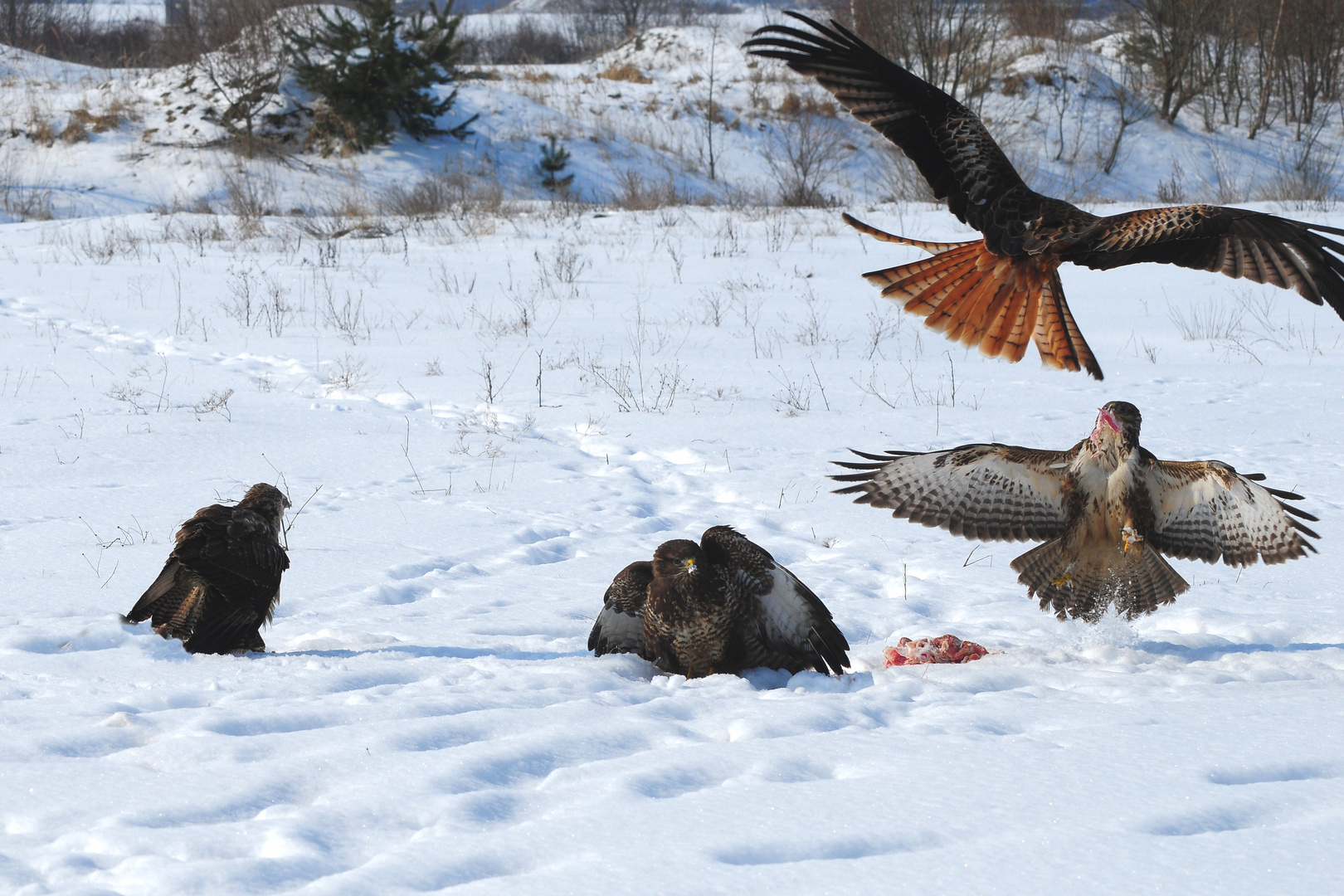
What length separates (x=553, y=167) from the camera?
25766mm

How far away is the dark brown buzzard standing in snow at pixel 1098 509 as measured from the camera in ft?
11.2

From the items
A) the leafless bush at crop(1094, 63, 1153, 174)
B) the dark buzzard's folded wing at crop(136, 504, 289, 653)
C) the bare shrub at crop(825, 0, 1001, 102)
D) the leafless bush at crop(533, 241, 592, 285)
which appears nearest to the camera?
the dark buzzard's folded wing at crop(136, 504, 289, 653)

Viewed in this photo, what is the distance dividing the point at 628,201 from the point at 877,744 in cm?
1787

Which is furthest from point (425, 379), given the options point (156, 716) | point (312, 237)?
point (312, 237)

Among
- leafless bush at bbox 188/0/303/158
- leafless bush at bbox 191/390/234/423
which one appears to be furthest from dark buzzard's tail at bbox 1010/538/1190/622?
leafless bush at bbox 188/0/303/158

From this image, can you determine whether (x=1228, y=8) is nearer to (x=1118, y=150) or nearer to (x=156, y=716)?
(x=1118, y=150)

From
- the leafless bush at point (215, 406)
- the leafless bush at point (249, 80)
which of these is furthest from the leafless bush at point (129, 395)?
the leafless bush at point (249, 80)

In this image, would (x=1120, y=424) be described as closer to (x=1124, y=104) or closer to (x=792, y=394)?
(x=792, y=394)

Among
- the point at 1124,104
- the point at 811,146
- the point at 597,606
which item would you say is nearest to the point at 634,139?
the point at 811,146

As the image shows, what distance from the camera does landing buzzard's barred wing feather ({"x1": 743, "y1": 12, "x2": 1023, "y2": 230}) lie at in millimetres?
4418

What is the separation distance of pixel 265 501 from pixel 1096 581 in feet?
9.43

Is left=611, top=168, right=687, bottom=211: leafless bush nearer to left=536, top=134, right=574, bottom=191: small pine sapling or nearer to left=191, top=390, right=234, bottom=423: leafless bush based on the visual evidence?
left=536, top=134, right=574, bottom=191: small pine sapling

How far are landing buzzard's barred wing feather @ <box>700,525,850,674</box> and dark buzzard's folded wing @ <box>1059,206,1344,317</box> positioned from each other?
1.68 m

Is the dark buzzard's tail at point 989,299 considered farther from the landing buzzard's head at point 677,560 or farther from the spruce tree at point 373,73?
the spruce tree at point 373,73
